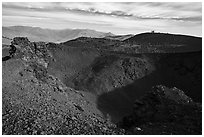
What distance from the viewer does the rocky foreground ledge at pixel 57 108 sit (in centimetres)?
1181

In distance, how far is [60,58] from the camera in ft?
81.5

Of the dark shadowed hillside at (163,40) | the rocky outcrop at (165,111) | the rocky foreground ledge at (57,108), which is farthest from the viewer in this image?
the dark shadowed hillside at (163,40)

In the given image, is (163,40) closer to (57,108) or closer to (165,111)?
(165,111)

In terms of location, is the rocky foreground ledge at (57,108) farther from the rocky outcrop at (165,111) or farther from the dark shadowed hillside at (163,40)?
the dark shadowed hillside at (163,40)

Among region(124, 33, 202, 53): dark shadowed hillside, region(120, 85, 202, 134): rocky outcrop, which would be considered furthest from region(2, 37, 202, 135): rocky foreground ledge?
region(124, 33, 202, 53): dark shadowed hillside

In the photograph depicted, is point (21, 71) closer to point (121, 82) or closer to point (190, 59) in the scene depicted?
point (121, 82)

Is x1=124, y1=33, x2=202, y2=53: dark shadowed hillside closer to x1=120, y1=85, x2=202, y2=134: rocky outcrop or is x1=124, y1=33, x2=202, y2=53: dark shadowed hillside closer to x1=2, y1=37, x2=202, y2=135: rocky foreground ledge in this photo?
x1=120, y1=85, x2=202, y2=134: rocky outcrop

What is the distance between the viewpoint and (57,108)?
1553 centimetres

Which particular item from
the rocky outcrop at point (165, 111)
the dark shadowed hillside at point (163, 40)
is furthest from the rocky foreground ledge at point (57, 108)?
the dark shadowed hillside at point (163, 40)

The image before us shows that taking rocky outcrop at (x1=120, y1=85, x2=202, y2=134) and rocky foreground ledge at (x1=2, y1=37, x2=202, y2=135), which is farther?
rocky outcrop at (x1=120, y1=85, x2=202, y2=134)

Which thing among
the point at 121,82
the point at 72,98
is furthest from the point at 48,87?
the point at 121,82

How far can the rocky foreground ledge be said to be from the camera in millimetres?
11812

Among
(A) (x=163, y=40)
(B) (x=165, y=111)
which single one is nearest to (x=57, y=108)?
(B) (x=165, y=111)

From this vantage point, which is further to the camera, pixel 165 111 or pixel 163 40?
pixel 163 40
